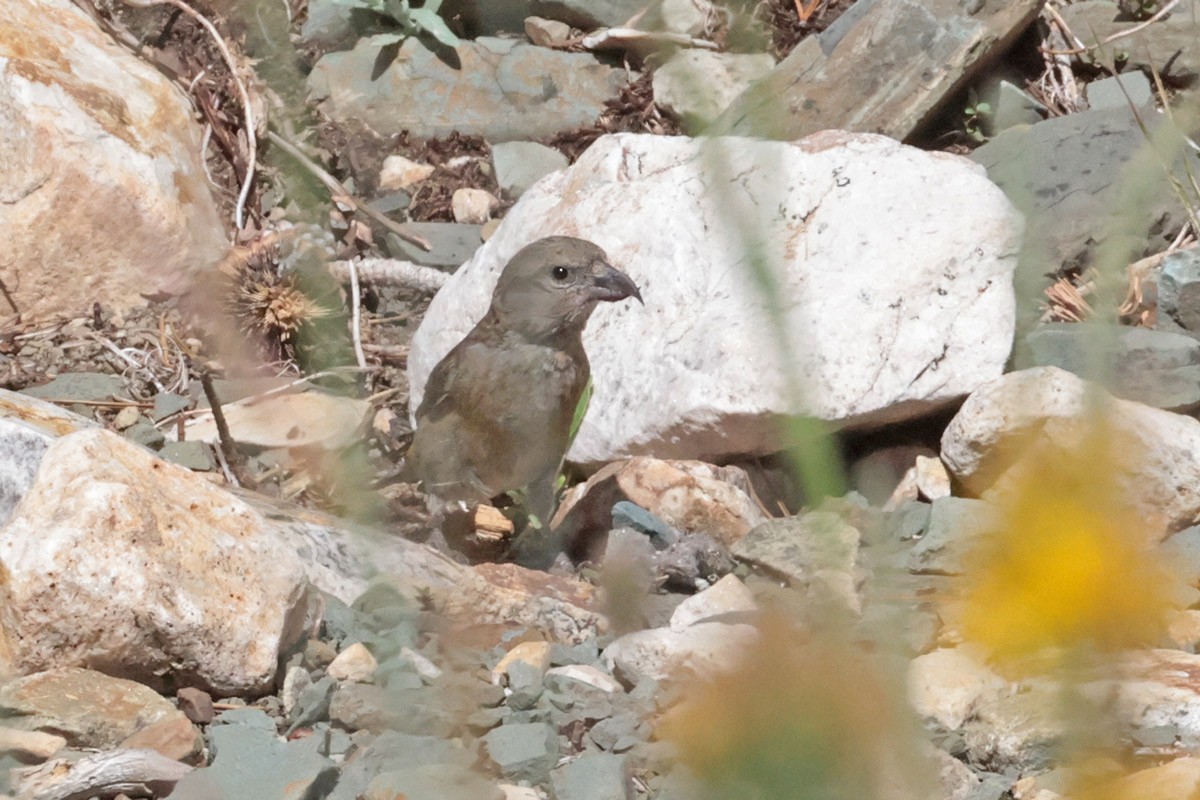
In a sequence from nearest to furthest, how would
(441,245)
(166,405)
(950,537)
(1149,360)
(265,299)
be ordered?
(950,537), (1149,360), (265,299), (166,405), (441,245)

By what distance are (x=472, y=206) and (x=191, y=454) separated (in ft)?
6.26

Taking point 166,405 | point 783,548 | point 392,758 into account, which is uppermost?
point 392,758

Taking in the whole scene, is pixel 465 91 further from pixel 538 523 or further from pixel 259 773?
pixel 259 773

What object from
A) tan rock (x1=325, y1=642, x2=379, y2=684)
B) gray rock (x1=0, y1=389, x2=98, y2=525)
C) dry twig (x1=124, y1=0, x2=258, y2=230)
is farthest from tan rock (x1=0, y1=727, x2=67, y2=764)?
dry twig (x1=124, y1=0, x2=258, y2=230)

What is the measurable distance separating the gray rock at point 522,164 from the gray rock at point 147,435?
198cm

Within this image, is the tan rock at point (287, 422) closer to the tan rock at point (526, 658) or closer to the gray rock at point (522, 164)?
the tan rock at point (526, 658)

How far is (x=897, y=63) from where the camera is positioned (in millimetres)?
5824

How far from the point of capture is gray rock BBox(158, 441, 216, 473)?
4.85m

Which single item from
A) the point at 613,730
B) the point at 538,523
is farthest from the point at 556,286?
the point at 613,730

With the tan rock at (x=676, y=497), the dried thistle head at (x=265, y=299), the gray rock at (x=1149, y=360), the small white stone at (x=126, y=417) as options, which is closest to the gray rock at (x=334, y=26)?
the dried thistle head at (x=265, y=299)

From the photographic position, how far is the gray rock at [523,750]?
9.12ft

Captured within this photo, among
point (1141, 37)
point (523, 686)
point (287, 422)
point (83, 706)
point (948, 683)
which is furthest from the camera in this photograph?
point (1141, 37)

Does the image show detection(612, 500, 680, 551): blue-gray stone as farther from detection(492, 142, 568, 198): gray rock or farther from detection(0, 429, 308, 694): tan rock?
detection(492, 142, 568, 198): gray rock

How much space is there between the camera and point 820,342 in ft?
14.0
